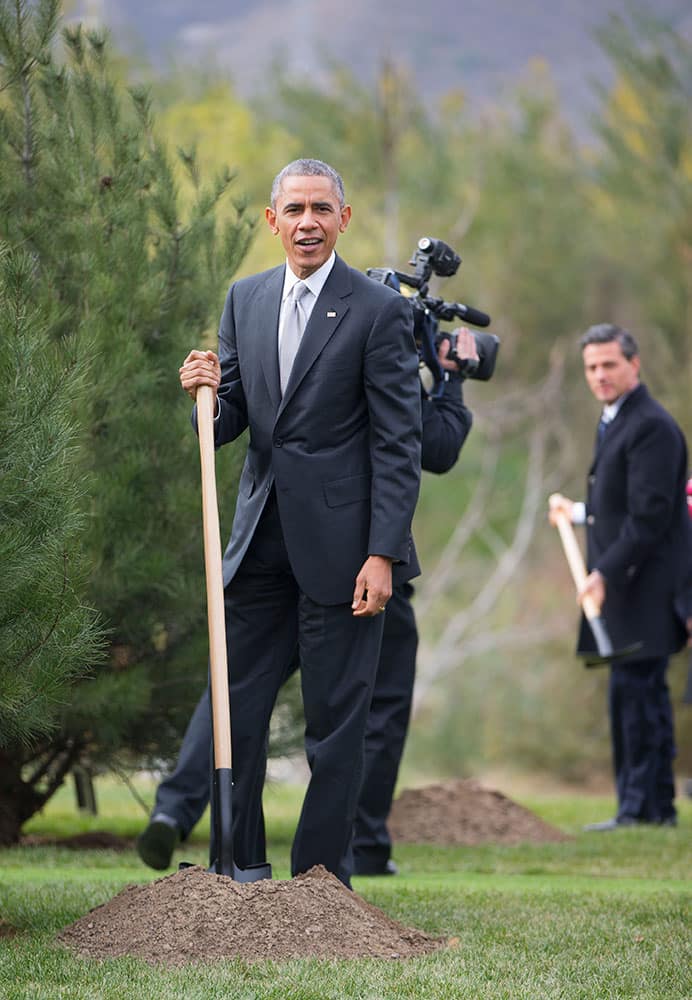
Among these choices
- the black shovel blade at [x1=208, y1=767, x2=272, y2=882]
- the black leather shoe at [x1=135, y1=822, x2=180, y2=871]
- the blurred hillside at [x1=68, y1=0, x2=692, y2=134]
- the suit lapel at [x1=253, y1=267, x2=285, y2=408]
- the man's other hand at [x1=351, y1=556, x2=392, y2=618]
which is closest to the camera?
the black shovel blade at [x1=208, y1=767, x2=272, y2=882]

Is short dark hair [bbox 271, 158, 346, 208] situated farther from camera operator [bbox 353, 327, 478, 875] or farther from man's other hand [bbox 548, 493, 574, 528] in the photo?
man's other hand [bbox 548, 493, 574, 528]

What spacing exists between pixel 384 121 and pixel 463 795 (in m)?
11.5

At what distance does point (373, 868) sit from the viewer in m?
5.93

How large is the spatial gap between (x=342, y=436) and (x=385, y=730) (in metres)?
1.87

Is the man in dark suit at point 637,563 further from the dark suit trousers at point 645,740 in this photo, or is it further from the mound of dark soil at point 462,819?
the mound of dark soil at point 462,819

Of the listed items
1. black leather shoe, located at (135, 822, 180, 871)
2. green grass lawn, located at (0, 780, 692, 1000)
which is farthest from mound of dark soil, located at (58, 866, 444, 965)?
black leather shoe, located at (135, 822, 180, 871)

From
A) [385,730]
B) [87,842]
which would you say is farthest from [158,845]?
[87,842]

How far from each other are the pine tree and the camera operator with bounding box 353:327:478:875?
911 mm

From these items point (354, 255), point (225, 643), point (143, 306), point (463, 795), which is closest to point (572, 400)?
point (354, 255)

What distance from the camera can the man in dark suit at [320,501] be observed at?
4.40 metres

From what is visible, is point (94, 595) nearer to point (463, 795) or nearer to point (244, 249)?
point (244, 249)

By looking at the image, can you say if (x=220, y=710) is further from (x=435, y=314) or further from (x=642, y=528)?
(x=642, y=528)

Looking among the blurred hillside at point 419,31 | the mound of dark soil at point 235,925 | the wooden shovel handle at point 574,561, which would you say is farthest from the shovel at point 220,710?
the blurred hillside at point 419,31

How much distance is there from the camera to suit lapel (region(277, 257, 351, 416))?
4430mm
